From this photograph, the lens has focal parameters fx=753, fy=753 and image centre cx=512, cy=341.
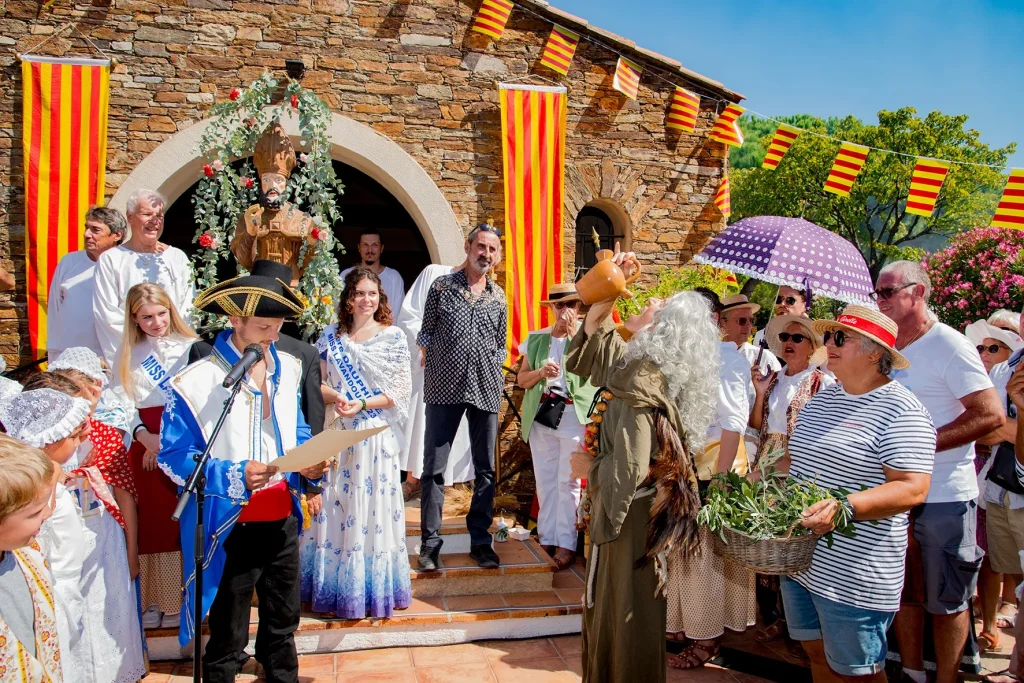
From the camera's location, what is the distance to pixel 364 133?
6.90 m

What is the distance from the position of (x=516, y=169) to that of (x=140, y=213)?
3.53 metres

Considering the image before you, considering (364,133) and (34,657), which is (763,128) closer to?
(364,133)

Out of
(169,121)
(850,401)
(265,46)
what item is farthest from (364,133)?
(850,401)

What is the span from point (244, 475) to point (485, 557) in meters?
2.11

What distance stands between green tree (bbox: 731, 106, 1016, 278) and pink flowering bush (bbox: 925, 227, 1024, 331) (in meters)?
13.4

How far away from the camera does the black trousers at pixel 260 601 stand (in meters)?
2.91

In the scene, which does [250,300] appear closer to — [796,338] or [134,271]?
[134,271]

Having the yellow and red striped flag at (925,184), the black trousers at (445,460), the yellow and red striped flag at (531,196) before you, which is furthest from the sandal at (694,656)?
the yellow and red striped flag at (925,184)

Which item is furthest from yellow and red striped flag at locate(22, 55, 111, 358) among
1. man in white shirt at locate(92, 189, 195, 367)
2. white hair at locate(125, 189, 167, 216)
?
white hair at locate(125, 189, 167, 216)

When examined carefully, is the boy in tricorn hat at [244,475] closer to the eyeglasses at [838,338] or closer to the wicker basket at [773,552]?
the wicker basket at [773,552]

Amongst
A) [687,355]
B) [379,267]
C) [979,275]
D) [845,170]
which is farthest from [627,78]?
[979,275]

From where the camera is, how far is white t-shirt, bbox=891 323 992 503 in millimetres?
3369

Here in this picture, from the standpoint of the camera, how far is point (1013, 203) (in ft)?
19.5

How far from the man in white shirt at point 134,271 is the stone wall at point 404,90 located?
2.25 meters
